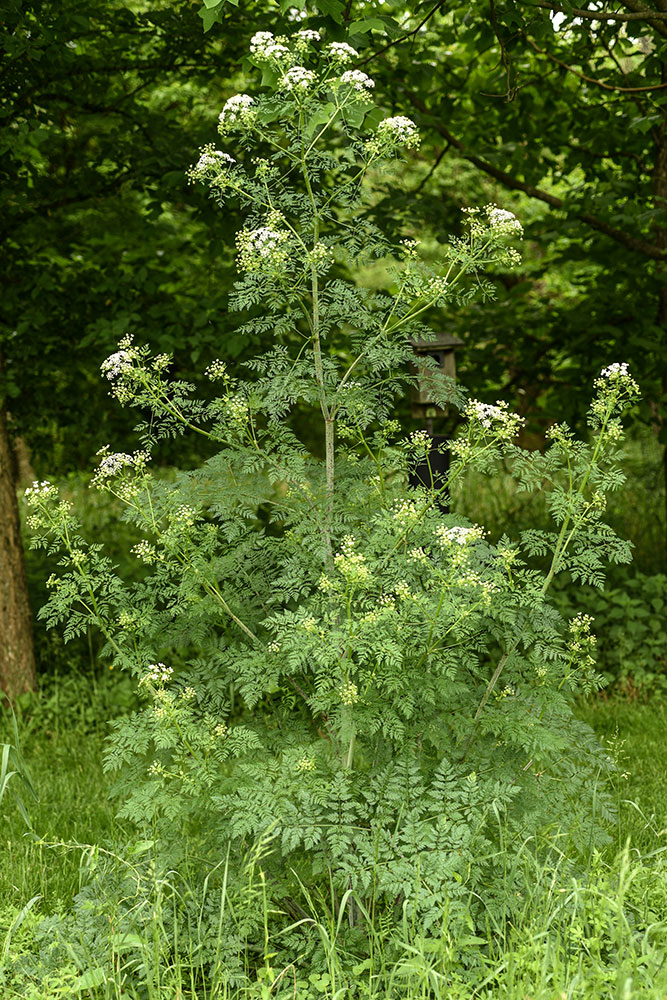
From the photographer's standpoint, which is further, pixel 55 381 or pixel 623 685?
pixel 55 381

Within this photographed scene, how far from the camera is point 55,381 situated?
286 inches

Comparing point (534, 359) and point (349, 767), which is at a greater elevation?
point (534, 359)

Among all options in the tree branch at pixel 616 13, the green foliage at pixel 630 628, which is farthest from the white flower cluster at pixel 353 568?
the green foliage at pixel 630 628

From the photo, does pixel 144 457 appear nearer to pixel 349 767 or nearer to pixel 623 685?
pixel 349 767

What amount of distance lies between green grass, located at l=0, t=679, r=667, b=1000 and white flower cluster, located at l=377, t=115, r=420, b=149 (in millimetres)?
2220

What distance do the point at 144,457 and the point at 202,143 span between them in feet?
11.8

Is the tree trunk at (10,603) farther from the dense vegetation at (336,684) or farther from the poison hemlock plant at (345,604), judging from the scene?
the poison hemlock plant at (345,604)

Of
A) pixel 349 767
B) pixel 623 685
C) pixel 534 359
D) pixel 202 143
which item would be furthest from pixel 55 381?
pixel 349 767

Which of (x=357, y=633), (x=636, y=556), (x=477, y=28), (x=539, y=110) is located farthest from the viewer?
(x=636, y=556)

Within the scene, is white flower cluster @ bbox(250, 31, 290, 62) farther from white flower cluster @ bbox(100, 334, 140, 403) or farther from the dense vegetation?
white flower cluster @ bbox(100, 334, 140, 403)

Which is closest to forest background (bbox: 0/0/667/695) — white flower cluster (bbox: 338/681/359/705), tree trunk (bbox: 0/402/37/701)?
tree trunk (bbox: 0/402/37/701)

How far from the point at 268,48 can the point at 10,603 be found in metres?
4.26

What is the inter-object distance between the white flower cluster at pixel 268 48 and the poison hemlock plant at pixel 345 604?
0.04 ft

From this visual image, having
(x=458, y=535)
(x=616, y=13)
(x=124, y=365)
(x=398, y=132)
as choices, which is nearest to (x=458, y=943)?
(x=458, y=535)
